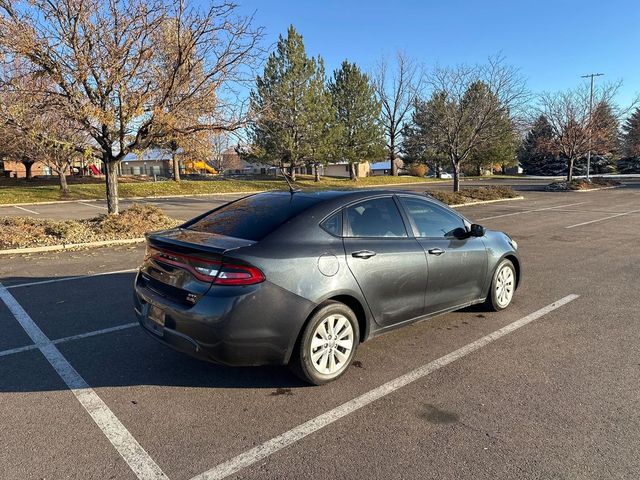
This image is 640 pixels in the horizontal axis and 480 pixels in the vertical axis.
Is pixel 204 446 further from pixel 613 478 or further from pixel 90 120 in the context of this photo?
pixel 90 120

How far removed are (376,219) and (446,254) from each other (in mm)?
878

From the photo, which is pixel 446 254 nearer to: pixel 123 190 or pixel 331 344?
pixel 331 344

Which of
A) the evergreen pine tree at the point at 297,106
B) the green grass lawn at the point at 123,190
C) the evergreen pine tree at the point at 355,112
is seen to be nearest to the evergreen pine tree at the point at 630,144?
the evergreen pine tree at the point at 355,112

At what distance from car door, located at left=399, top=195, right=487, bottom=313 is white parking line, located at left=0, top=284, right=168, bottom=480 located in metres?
2.72

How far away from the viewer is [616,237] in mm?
→ 11398

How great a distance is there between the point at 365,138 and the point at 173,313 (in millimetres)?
39891

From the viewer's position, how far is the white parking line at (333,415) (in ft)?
8.73

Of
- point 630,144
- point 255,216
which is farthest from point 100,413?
point 630,144

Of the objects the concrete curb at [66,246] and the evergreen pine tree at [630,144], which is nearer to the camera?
the concrete curb at [66,246]

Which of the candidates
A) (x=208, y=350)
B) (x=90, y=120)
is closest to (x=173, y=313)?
(x=208, y=350)

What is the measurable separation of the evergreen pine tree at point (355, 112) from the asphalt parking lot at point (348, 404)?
119 ft

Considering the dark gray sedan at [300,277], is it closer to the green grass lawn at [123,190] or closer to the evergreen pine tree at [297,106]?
the green grass lawn at [123,190]

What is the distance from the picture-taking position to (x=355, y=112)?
4138 centimetres

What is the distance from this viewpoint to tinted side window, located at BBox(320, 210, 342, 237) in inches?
149
